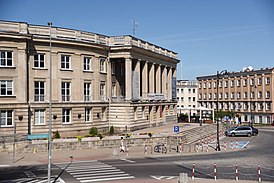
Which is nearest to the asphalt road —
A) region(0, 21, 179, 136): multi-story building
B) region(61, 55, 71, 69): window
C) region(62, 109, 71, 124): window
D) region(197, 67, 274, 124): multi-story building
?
region(0, 21, 179, 136): multi-story building

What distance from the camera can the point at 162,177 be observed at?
72.5 feet

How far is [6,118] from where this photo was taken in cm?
3694

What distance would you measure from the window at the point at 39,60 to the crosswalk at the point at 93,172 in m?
16.7

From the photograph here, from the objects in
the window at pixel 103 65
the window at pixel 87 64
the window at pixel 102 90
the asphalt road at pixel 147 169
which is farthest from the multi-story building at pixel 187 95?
the asphalt road at pixel 147 169

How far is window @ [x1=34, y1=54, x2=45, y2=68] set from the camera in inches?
1602

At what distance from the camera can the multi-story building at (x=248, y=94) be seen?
79688mm

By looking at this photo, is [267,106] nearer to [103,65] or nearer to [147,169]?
[103,65]

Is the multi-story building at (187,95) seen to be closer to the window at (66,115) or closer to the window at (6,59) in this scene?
the window at (66,115)

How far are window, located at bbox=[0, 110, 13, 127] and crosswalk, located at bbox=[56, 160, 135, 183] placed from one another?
12.7m

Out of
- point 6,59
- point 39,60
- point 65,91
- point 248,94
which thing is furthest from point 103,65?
point 248,94

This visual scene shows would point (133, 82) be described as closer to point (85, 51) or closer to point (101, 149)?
point (85, 51)

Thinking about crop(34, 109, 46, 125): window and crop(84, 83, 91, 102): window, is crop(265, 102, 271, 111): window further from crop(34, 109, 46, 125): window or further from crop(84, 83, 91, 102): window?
crop(34, 109, 46, 125): window

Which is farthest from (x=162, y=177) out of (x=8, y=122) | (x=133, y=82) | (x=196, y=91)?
(x=196, y=91)

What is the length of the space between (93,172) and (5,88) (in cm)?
1828
